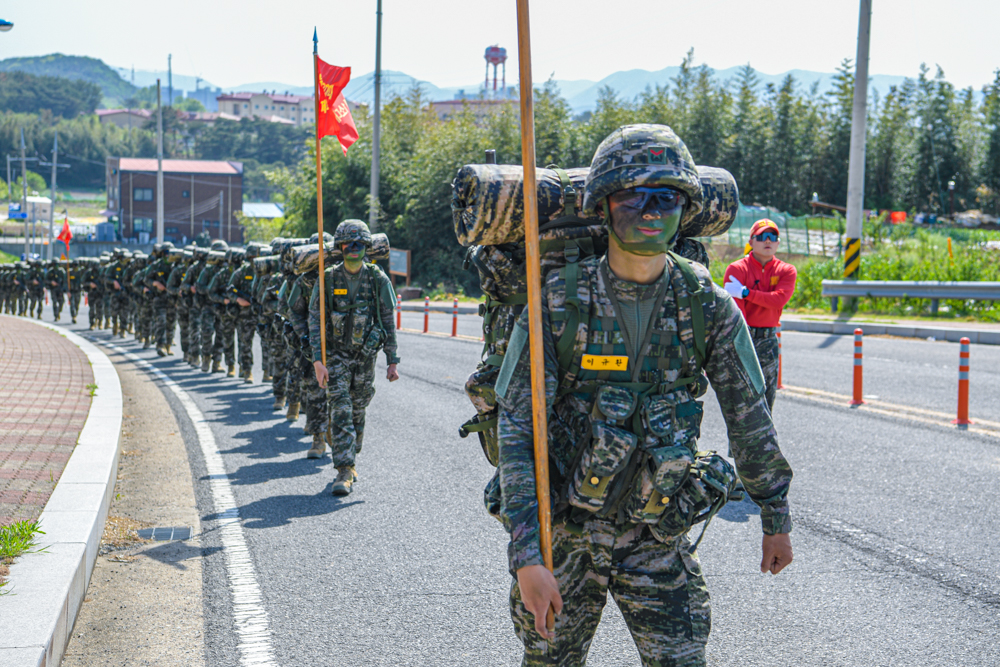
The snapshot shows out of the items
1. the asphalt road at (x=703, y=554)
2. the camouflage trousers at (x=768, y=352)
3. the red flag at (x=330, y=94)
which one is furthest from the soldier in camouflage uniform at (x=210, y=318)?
the camouflage trousers at (x=768, y=352)

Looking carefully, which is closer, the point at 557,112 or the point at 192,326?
the point at 192,326

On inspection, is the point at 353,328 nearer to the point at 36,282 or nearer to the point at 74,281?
the point at 74,281

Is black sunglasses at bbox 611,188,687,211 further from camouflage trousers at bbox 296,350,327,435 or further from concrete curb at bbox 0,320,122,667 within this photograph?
camouflage trousers at bbox 296,350,327,435

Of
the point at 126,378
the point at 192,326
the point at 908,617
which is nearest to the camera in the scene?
the point at 908,617

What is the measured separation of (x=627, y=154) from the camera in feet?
9.13

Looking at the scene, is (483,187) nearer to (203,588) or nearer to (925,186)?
(203,588)

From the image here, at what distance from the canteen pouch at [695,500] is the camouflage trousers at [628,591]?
70 mm

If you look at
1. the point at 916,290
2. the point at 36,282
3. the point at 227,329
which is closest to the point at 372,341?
the point at 227,329

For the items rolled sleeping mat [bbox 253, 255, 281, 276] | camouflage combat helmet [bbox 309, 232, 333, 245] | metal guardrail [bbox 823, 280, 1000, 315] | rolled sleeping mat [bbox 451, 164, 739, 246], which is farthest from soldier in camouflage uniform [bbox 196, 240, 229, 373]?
metal guardrail [bbox 823, 280, 1000, 315]

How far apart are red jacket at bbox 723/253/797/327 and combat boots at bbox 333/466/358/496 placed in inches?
129

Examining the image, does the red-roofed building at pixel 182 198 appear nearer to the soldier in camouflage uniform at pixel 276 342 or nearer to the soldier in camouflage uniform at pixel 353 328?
the soldier in camouflage uniform at pixel 276 342

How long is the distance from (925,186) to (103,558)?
57791 millimetres

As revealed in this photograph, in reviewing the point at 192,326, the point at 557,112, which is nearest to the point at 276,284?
the point at 192,326

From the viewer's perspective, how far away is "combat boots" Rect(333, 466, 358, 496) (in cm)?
726
